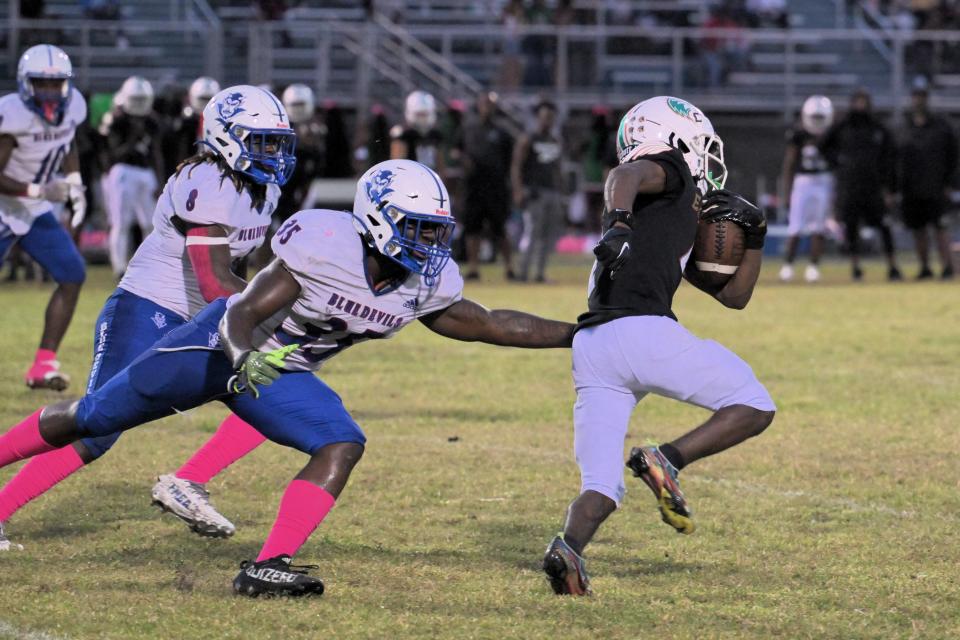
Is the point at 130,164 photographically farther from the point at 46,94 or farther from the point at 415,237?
the point at 415,237

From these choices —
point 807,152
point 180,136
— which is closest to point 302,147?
point 180,136

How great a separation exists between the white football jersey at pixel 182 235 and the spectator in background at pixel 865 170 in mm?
12961

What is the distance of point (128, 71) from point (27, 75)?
14.0 meters

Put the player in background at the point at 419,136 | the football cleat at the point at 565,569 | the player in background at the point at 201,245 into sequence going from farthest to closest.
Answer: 1. the player in background at the point at 419,136
2. the player in background at the point at 201,245
3. the football cleat at the point at 565,569

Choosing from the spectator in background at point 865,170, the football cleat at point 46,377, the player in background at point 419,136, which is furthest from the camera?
the spectator in background at point 865,170

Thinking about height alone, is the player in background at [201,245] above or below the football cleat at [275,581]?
above

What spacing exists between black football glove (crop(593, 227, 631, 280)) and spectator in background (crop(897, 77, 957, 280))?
14407 mm

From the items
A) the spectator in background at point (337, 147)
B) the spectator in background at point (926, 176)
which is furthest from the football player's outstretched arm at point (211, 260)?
the spectator in background at point (337, 147)

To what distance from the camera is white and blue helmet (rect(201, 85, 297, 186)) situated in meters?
6.24

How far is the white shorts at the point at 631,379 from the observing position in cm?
507

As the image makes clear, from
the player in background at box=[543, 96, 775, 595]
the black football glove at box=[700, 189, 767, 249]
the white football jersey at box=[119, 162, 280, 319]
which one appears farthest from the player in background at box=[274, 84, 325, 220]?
the player in background at box=[543, 96, 775, 595]

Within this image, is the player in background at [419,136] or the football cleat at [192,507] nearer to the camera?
the football cleat at [192,507]

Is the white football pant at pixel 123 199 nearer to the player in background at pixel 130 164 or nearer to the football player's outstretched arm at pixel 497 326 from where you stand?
the player in background at pixel 130 164

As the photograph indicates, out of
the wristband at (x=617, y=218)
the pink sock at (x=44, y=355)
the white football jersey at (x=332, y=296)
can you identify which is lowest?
the pink sock at (x=44, y=355)
